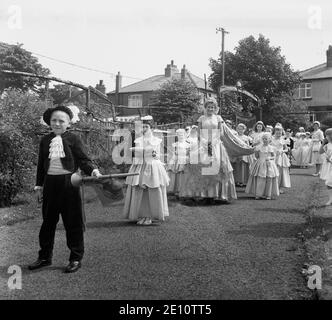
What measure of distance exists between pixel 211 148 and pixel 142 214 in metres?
2.78

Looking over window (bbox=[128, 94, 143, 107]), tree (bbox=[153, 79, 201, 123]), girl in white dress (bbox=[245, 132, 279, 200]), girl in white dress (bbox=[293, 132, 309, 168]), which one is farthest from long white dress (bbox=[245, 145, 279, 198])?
window (bbox=[128, 94, 143, 107])

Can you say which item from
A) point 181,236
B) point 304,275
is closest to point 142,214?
point 181,236

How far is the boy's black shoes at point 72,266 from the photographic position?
524 centimetres

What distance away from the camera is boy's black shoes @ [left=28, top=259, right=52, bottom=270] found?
5.36m

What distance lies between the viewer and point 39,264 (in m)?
5.40

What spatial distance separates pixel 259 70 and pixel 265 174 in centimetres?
2225

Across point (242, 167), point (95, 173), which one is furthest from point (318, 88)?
point (95, 173)

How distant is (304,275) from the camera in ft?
16.6

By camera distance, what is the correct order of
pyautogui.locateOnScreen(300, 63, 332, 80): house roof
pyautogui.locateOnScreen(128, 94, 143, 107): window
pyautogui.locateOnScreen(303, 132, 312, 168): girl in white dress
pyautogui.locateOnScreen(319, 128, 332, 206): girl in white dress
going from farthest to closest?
1. pyautogui.locateOnScreen(128, 94, 143, 107): window
2. pyautogui.locateOnScreen(300, 63, 332, 80): house roof
3. pyautogui.locateOnScreen(303, 132, 312, 168): girl in white dress
4. pyautogui.locateOnScreen(319, 128, 332, 206): girl in white dress

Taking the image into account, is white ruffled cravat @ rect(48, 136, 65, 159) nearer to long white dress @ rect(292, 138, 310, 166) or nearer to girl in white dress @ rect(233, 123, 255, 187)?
girl in white dress @ rect(233, 123, 255, 187)

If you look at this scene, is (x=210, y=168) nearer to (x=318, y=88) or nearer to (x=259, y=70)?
(x=259, y=70)

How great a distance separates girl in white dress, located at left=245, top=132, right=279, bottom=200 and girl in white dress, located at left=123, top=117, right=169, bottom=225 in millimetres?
3848

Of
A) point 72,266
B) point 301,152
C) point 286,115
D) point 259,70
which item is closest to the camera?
point 72,266
